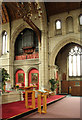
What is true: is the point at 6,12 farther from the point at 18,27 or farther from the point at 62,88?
the point at 62,88

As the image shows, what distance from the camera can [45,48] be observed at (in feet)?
47.1

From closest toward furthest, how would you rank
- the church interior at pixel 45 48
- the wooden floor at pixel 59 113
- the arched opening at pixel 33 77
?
the wooden floor at pixel 59 113, the church interior at pixel 45 48, the arched opening at pixel 33 77

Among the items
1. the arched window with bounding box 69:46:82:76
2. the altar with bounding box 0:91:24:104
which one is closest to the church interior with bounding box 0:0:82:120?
the arched window with bounding box 69:46:82:76

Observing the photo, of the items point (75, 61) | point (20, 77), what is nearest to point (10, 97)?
point (20, 77)

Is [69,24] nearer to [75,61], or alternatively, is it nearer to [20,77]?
[75,61]

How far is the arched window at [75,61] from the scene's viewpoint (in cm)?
1642

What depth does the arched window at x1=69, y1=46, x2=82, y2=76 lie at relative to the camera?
1642cm

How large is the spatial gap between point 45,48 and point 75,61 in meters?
4.49

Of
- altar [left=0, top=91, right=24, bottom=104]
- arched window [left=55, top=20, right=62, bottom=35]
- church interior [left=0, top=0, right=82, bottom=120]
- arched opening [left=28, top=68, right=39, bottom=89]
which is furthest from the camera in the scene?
arched opening [left=28, top=68, right=39, bottom=89]

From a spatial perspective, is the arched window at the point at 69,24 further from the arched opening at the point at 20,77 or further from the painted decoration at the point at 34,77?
the arched opening at the point at 20,77

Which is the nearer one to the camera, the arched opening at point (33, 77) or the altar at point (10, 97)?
the altar at point (10, 97)

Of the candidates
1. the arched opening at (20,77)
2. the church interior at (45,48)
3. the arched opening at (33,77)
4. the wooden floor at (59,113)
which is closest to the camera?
the wooden floor at (59,113)

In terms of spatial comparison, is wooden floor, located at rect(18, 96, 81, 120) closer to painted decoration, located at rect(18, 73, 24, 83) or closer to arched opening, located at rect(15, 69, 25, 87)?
arched opening, located at rect(15, 69, 25, 87)

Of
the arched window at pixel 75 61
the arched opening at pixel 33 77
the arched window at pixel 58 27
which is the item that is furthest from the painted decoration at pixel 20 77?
the arched window at pixel 58 27
